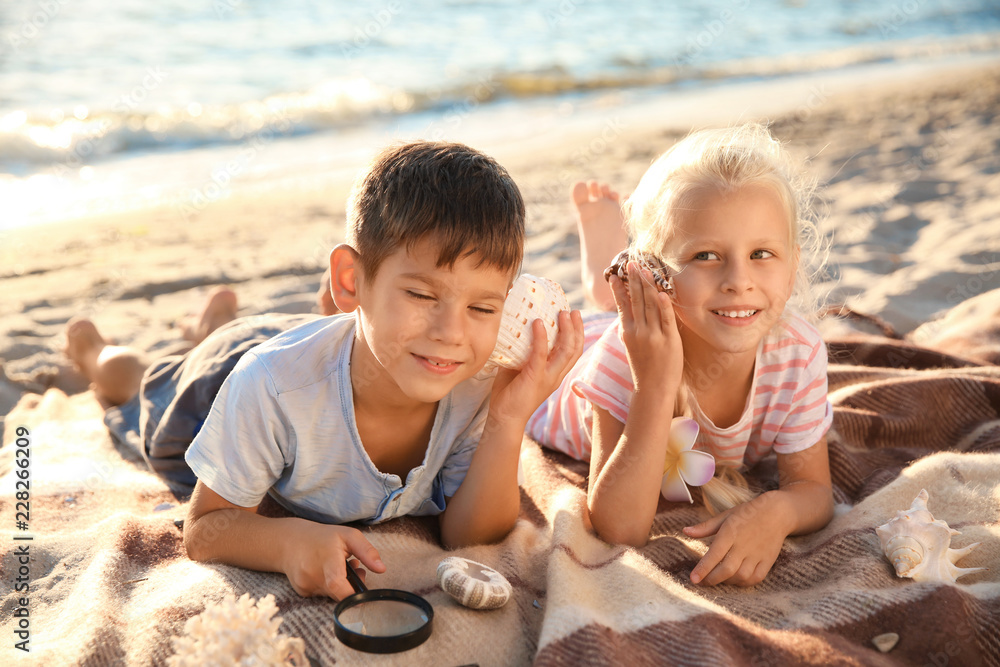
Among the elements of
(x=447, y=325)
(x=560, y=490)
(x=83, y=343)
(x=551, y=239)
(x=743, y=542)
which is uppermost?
(x=447, y=325)

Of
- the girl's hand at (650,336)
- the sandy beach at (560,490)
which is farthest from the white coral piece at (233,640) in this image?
the girl's hand at (650,336)

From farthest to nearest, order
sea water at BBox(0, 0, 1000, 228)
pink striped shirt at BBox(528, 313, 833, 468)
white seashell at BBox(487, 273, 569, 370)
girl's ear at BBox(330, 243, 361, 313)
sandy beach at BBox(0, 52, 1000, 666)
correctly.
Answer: sea water at BBox(0, 0, 1000, 228)
pink striped shirt at BBox(528, 313, 833, 468)
white seashell at BBox(487, 273, 569, 370)
girl's ear at BBox(330, 243, 361, 313)
sandy beach at BBox(0, 52, 1000, 666)

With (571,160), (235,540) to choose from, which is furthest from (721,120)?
(235,540)

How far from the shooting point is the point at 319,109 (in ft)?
35.4

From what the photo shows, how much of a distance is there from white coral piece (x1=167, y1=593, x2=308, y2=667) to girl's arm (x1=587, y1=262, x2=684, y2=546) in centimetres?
120

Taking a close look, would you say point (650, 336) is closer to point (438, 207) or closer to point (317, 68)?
point (438, 207)

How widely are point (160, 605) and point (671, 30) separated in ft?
57.0

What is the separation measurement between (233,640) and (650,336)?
59.2 inches

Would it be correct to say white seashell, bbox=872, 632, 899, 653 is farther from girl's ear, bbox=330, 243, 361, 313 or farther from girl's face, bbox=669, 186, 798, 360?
girl's ear, bbox=330, 243, 361, 313

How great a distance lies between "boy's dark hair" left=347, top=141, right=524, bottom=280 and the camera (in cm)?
217

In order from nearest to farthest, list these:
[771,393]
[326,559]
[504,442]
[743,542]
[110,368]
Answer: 1. [326,559]
2. [743,542]
3. [504,442]
4. [771,393]
5. [110,368]

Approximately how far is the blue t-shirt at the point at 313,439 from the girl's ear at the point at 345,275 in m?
0.17

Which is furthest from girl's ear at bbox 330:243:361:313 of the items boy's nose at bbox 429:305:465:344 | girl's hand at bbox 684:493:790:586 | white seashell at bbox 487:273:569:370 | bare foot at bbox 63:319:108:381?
bare foot at bbox 63:319:108:381

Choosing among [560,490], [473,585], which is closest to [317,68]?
[560,490]
